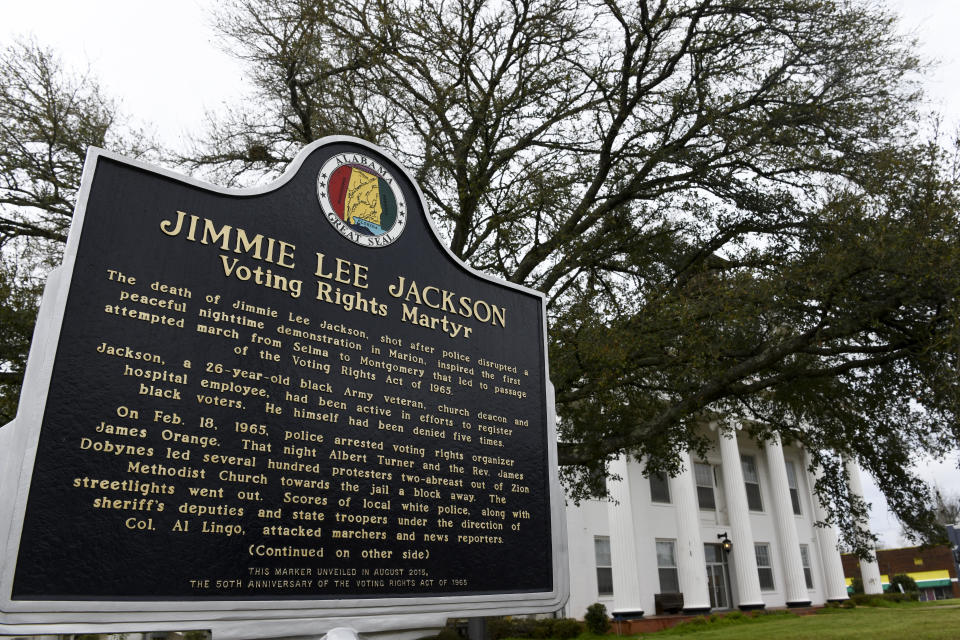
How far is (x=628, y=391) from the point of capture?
33.7 feet

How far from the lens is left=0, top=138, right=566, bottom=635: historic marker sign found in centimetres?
319

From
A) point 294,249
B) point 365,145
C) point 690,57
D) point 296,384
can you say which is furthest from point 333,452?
point 690,57

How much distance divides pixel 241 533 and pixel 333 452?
2.30 ft

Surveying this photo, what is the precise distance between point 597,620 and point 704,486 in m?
11.2

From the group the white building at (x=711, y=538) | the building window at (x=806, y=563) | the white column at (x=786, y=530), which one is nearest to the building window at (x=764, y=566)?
the white building at (x=711, y=538)

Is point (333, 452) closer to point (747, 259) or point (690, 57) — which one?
point (747, 259)

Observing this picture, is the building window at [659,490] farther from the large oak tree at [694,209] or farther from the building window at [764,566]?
the large oak tree at [694,209]

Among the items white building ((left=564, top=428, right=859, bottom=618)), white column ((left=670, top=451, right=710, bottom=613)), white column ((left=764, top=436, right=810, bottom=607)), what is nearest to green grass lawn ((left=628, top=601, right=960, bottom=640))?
white column ((left=670, top=451, right=710, bottom=613))

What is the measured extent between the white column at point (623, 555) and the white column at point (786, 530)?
9851mm

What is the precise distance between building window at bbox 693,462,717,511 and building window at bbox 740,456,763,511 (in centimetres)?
287

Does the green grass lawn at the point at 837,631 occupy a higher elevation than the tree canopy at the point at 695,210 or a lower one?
lower

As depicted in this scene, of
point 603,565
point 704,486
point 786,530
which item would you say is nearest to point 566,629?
point 603,565

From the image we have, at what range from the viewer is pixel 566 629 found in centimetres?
2092

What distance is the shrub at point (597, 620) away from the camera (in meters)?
21.3
